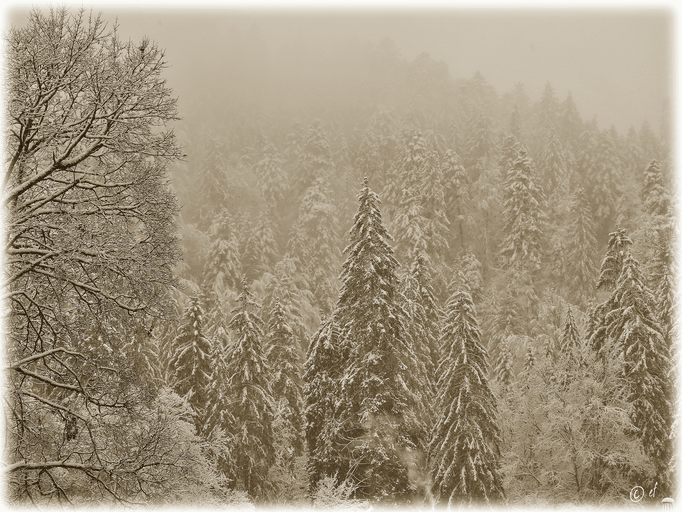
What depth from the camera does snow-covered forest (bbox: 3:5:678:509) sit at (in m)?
7.88

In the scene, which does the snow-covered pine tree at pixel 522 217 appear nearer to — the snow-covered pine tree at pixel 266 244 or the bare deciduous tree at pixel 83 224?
the snow-covered pine tree at pixel 266 244

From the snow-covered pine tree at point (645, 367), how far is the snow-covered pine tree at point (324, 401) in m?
13.8

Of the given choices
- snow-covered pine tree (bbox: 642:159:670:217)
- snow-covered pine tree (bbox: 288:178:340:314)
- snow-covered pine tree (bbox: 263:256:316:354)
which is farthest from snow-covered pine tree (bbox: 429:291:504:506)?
snow-covered pine tree (bbox: 642:159:670:217)

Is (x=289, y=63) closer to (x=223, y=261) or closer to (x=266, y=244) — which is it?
(x=266, y=244)

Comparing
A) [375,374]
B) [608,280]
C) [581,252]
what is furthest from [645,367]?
[581,252]

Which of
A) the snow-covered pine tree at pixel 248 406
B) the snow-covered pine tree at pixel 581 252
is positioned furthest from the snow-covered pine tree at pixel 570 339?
the snow-covered pine tree at pixel 581 252

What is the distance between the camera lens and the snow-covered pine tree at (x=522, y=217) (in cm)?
5300

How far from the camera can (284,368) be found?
32469 millimetres

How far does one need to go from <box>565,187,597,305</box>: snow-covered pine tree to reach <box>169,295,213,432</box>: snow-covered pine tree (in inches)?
1501

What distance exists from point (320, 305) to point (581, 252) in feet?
88.8

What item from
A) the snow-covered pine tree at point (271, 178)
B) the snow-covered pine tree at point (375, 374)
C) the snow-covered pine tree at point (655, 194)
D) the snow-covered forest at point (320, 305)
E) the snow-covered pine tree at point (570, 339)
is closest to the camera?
the snow-covered forest at point (320, 305)

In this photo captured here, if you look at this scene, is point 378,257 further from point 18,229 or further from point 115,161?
point 18,229

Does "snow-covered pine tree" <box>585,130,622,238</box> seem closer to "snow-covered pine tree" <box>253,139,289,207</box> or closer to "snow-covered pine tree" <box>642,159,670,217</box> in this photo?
"snow-covered pine tree" <box>642,159,670,217</box>

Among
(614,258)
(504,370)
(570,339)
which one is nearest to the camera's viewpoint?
(570,339)
